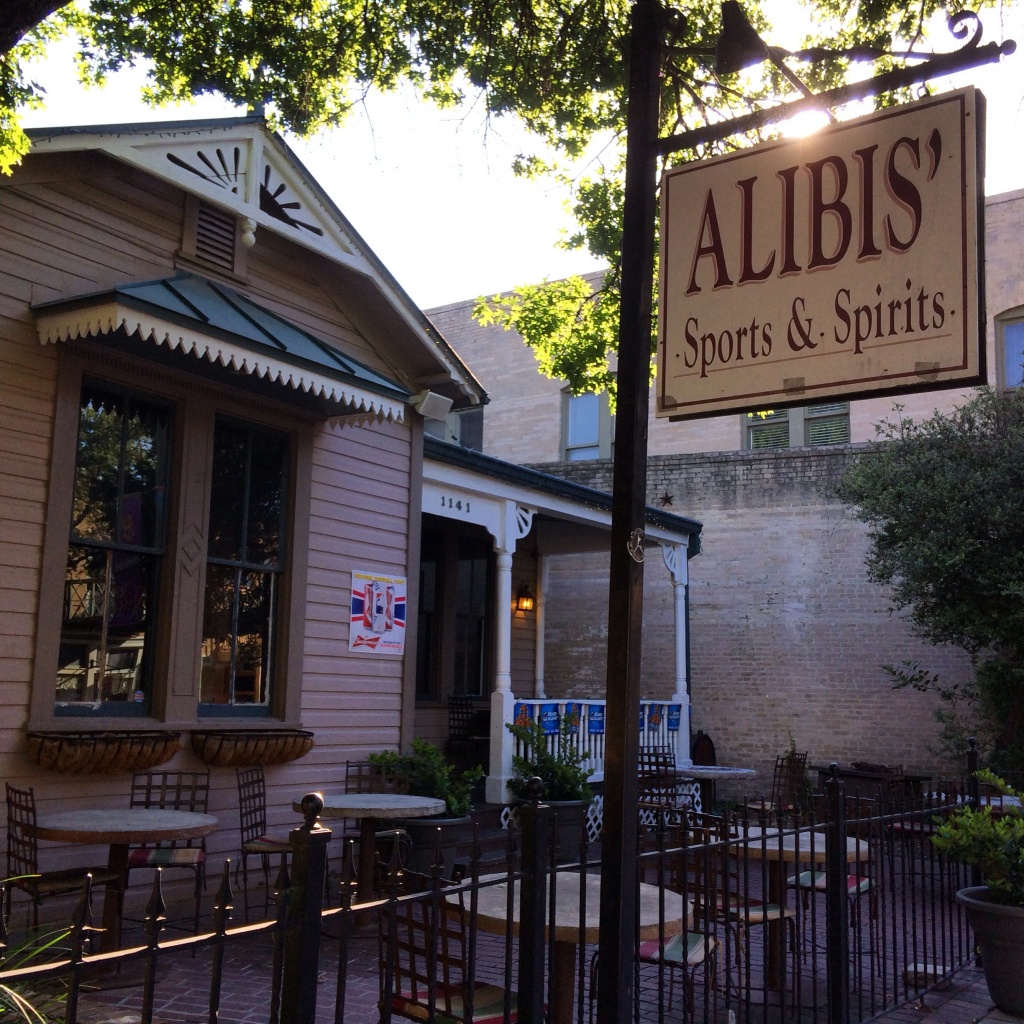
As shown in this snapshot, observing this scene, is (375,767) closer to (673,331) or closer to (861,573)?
(673,331)

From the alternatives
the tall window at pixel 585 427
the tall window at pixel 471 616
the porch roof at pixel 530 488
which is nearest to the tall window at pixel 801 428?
the tall window at pixel 585 427

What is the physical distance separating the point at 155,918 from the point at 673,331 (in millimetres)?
2438

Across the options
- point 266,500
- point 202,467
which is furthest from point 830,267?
point 266,500

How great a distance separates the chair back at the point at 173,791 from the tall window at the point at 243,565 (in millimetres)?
628

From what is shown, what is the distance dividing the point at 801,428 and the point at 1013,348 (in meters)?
3.97

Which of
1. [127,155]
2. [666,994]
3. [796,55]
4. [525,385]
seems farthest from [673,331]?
[525,385]

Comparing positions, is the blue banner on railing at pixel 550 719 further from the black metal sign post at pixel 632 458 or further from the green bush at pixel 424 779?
the black metal sign post at pixel 632 458

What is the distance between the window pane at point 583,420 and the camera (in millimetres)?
23219

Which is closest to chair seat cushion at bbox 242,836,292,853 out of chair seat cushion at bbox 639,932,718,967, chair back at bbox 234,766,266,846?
chair back at bbox 234,766,266,846

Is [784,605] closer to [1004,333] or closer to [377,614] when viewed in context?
[1004,333]

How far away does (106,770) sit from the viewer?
7.10 m

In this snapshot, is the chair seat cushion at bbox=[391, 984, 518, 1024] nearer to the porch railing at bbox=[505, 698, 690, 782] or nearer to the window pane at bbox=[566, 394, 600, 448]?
the porch railing at bbox=[505, 698, 690, 782]

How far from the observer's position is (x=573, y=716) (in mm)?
12273

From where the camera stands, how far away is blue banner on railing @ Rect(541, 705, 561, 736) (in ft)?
40.3
